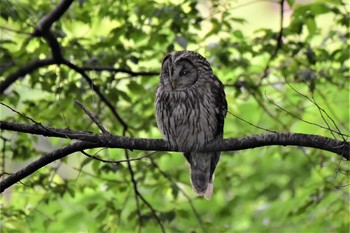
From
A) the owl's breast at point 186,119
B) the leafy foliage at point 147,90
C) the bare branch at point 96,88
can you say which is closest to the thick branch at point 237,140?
the owl's breast at point 186,119

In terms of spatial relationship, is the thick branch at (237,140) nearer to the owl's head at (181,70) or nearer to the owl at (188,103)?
the owl at (188,103)

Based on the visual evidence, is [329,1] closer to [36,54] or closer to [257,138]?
[257,138]

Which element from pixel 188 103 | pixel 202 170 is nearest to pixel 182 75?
pixel 188 103

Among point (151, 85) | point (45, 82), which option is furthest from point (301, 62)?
point (45, 82)

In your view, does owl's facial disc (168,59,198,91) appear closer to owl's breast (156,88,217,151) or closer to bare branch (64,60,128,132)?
owl's breast (156,88,217,151)

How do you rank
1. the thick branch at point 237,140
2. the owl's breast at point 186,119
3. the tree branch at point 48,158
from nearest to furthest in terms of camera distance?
the thick branch at point 237,140 → the tree branch at point 48,158 → the owl's breast at point 186,119

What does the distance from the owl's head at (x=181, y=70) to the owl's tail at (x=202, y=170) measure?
0.58 meters

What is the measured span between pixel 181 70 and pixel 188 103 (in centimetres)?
26

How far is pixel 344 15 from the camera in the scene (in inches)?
201

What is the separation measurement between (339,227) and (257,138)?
257cm

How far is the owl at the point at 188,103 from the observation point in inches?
179

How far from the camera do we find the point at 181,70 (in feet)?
15.4

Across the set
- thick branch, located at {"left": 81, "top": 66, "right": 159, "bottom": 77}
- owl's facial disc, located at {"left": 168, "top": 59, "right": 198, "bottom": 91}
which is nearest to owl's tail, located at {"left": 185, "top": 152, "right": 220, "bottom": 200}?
owl's facial disc, located at {"left": 168, "top": 59, "right": 198, "bottom": 91}

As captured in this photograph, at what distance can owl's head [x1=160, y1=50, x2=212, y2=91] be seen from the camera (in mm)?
4629
